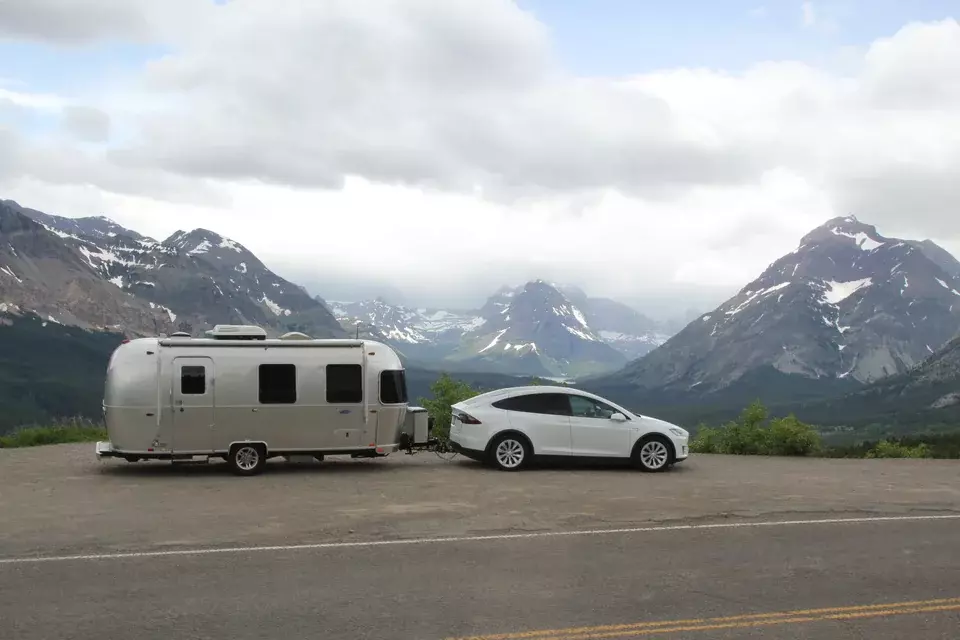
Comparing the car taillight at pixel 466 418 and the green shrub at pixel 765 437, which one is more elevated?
the car taillight at pixel 466 418

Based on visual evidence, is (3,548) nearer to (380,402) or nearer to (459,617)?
(459,617)

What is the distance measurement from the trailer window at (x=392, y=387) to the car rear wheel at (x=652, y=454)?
17.4ft

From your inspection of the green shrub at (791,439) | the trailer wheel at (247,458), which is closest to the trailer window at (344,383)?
the trailer wheel at (247,458)

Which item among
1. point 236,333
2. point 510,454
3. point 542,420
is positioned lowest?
point 510,454

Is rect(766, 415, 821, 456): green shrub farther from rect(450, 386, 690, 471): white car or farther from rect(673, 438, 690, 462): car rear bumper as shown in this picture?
rect(450, 386, 690, 471): white car

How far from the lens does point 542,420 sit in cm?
1866

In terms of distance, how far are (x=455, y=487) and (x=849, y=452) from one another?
18.5 metres

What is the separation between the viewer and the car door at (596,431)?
18.7 m

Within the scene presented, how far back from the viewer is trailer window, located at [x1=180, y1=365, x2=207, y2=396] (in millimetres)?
17266

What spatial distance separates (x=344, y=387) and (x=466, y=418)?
2.79 meters

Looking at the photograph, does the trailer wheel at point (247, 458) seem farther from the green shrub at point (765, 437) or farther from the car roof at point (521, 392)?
the green shrub at point (765, 437)

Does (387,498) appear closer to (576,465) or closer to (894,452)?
(576,465)

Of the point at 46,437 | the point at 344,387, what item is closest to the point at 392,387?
the point at 344,387

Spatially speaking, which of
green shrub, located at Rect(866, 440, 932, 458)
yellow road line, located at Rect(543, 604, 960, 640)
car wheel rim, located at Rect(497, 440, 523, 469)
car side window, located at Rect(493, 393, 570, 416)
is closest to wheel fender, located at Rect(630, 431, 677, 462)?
car side window, located at Rect(493, 393, 570, 416)
